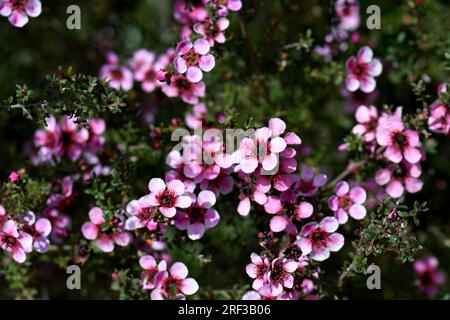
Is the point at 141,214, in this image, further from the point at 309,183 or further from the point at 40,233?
the point at 309,183

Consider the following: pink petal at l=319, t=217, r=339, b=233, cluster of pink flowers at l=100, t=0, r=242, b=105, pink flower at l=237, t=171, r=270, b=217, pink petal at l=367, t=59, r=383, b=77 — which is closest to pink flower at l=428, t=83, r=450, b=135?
pink petal at l=367, t=59, r=383, b=77

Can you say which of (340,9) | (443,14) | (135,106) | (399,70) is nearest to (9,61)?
(135,106)

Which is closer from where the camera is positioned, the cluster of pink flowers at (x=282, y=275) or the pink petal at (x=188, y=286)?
the cluster of pink flowers at (x=282, y=275)

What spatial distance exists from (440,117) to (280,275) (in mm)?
1080

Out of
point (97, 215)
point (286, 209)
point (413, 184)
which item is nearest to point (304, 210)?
point (286, 209)

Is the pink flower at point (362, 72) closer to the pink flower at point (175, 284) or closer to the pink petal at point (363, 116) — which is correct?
the pink petal at point (363, 116)

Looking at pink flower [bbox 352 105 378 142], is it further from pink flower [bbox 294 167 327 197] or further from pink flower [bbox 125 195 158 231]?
pink flower [bbox 125 195 158 231]

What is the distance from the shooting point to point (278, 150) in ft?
8.05

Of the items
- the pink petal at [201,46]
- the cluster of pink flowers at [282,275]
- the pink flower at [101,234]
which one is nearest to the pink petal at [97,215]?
the pink flower at [101,234]

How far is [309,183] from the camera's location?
2820 millimetres

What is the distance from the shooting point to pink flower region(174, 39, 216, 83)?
106 inches

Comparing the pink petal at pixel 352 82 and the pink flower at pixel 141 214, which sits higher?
the pink petal at pixel 352 82

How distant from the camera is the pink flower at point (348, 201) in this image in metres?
2.80

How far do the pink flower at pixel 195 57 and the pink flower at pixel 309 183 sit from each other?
2.16ft
